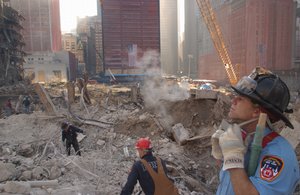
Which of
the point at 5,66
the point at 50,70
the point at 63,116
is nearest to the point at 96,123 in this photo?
the point at 63,116

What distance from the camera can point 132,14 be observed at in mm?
37375

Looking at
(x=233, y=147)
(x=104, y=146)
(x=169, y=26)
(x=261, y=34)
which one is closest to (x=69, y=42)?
(x=261, y=34)

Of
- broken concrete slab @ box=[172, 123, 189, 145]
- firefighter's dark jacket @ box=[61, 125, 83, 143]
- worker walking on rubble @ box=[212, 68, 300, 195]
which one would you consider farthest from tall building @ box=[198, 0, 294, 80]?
worker walking on rubble @ box=[212, 68, 300, 195]

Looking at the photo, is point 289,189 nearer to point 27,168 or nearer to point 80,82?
point 27,168

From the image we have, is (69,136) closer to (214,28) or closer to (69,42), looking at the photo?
(214,28)

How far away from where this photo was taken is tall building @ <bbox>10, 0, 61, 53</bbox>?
2159 inches

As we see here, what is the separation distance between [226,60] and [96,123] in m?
21.9

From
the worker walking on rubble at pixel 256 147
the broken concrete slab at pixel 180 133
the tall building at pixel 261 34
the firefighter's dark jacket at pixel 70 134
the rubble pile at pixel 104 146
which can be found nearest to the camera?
the worker walking on rubble at pixel 256 147

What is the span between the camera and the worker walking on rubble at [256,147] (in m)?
1.39

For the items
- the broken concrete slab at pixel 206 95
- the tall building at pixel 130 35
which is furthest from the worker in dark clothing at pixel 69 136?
the tall building at pixel 130 35

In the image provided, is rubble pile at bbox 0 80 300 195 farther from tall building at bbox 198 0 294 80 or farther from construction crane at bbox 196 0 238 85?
tall building at bbox 198 0 294 80

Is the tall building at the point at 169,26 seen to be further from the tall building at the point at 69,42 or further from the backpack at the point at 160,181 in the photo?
the backpack at the point at 160,181

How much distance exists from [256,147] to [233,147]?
105 mm

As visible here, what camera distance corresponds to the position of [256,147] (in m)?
1.42
